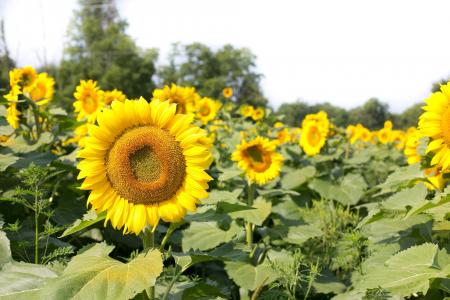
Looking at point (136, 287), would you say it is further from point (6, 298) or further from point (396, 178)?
point (396, 178)

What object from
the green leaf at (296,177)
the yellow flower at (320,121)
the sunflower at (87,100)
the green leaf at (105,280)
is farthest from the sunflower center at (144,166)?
the yellow flower at (320,121)

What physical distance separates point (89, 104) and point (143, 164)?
10.2 ft

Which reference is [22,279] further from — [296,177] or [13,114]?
[296,177]

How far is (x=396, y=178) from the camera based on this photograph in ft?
11.6

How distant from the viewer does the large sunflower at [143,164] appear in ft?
6.83

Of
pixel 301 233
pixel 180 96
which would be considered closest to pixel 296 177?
pixel 180 96

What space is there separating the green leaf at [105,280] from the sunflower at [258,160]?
243 centimetres

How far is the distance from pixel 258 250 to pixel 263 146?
99cm

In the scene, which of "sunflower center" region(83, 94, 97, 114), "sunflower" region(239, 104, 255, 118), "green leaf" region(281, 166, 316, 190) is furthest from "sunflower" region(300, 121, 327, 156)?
"sunflower center" region(83, 94, 97, 114)

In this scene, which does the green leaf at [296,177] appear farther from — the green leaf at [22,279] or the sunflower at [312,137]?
the green leaf at [22,279]

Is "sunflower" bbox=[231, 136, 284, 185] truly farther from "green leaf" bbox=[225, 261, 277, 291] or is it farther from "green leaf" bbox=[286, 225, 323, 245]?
"green leaf" bbox=[225, 261, 277, 291]

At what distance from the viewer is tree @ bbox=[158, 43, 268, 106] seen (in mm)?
54188

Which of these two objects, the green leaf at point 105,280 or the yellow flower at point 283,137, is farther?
the yellow flower at point 283,137

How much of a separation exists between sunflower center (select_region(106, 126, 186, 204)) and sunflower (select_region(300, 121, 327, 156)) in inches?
187
